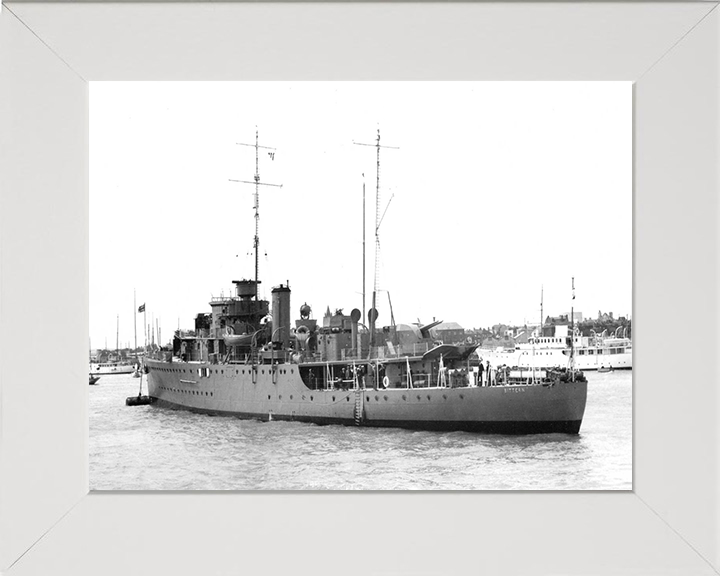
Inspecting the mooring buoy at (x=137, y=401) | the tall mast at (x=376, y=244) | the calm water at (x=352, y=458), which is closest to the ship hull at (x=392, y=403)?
the calm water at (x=352, y=458)

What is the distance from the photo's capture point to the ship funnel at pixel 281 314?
41.9 ft

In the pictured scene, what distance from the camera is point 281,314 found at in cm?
1328

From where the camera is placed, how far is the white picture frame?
3.61 meters

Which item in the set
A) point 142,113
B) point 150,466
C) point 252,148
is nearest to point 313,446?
point 150,466

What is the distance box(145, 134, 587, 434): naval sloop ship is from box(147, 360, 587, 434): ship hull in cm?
2

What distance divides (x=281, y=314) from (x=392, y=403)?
9.10 ft

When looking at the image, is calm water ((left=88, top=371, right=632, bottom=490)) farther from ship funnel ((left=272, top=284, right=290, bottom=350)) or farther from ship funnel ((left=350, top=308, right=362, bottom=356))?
ship funnel ((left=272, top=284, right=290, bottom=350))

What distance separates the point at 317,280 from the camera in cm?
1107

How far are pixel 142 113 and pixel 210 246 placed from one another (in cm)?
229
